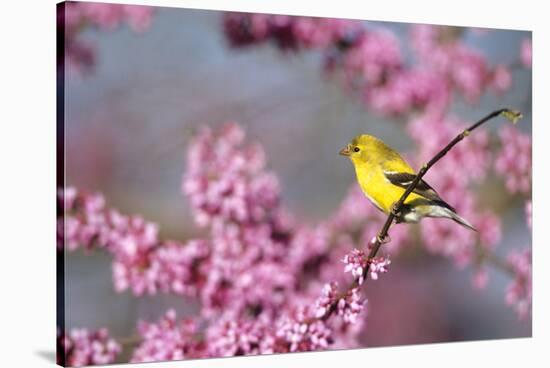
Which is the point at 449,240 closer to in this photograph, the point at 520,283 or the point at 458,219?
the point at 458,219

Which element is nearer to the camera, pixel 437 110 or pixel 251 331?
pixel 251 331

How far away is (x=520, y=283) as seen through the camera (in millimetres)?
5719

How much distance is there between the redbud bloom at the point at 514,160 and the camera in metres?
5.66

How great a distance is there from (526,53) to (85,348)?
3.16m

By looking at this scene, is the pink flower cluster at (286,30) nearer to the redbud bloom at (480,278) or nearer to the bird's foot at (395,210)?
the bird's foot at (395,210)

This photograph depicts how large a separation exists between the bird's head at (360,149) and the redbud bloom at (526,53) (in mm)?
1203

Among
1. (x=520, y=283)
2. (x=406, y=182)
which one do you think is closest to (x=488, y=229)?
(x=520, y=283)

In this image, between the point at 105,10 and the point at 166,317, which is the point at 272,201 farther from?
the point at 105,10

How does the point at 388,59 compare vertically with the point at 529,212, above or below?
above

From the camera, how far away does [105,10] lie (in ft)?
15.1

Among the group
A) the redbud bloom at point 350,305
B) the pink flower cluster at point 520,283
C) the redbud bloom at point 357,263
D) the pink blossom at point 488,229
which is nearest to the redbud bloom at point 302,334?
the redbud bloom at point 350,305

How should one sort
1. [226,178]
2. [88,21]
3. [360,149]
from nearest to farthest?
[88,21]
[226,178]
[360,149]
